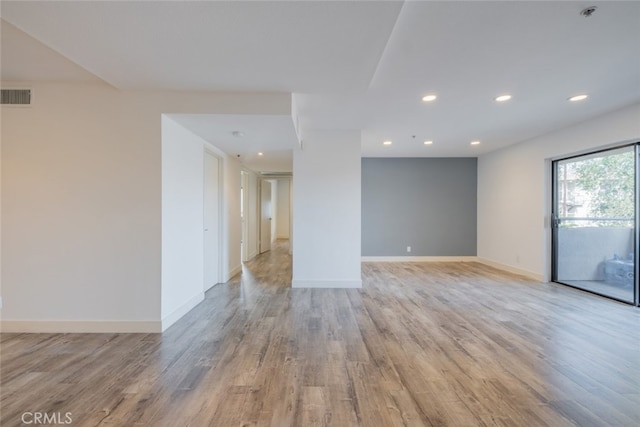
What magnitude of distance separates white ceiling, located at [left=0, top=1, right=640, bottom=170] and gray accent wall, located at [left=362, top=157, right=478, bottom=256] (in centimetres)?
342

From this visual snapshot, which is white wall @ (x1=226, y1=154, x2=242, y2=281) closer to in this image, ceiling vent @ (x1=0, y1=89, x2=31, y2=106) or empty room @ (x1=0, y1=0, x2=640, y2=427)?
empty room @ (x1=0, y1=0, x2=640, y2=427)

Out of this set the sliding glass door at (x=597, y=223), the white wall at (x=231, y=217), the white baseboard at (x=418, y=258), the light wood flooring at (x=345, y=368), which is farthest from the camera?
the white baseboard at (x=418, y=258)

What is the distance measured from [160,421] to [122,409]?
0.31m

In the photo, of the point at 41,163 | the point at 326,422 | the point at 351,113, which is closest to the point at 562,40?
the point at 351,113

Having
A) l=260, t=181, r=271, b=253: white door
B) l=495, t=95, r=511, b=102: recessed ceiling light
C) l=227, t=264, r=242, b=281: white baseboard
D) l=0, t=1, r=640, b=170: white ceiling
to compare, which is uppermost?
l=495, t=95, r=511, b=102: recessed ceiling light

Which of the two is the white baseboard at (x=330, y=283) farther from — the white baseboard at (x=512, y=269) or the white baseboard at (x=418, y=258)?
the white baseboard at (x=512, y=269)

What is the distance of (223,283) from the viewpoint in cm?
480

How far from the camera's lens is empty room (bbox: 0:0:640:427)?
1.79 metres

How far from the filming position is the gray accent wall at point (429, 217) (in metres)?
6.99

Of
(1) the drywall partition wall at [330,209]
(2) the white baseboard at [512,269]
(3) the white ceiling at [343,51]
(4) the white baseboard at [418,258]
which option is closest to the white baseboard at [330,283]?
(1) the drywall partition wall at [330,209]

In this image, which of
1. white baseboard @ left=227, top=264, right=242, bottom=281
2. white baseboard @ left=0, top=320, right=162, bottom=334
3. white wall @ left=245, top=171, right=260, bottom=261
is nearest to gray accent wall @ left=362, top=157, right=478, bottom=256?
white wall @ left=245, top=171, right=260, bottom=261

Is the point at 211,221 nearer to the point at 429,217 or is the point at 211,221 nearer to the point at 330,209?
the point at 330,209

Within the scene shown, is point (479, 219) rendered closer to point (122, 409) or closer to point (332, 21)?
point (332, 21)

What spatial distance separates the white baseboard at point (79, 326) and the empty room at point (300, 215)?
0.01 m
